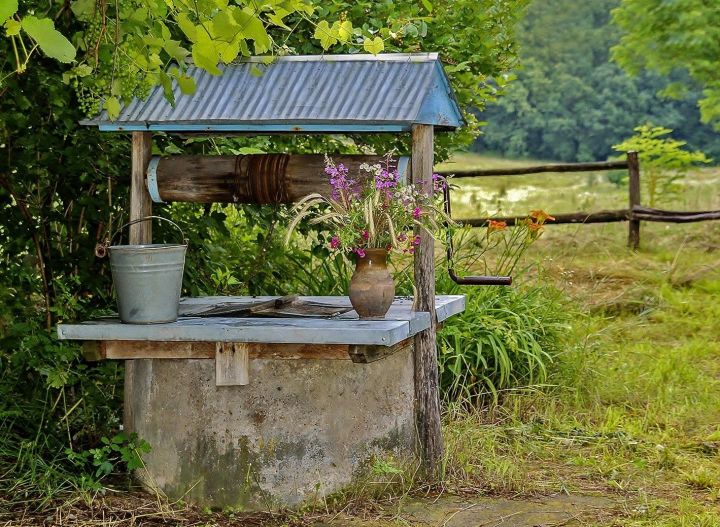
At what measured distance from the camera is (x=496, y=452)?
221 inches

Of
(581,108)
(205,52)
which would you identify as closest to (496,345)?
(205,52)

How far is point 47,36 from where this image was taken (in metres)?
2.58

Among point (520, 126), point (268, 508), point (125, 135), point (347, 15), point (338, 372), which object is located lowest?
point (268, 508)

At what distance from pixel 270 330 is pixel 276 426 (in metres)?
0.55

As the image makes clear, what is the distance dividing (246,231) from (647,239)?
5866 mm

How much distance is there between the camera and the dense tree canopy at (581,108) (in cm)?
2750

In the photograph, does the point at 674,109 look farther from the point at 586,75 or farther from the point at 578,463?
the point at 578,463

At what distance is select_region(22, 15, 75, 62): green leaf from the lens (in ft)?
8.33

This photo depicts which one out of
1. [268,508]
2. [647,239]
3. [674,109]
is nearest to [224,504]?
[268,508]

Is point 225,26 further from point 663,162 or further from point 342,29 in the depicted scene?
point 663,162

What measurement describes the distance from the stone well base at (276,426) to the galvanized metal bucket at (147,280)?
11.5 inches

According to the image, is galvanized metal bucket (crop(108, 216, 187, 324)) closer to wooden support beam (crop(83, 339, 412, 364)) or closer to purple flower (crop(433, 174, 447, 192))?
wooden support beam (crop(83, 339, 412, 364))

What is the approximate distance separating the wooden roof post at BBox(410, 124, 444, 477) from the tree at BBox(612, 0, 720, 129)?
38.0 feet

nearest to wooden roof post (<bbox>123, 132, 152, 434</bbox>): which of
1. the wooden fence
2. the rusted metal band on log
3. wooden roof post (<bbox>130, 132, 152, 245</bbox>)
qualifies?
wooden roof post (<bbox>130, 132, 152, 245</bbox>)
